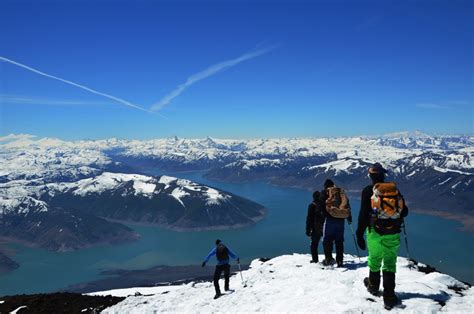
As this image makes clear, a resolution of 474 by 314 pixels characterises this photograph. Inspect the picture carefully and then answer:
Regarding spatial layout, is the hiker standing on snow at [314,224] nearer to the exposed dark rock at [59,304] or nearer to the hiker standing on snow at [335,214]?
the hiker standing on snow at [335,214]

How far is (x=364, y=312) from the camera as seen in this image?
10742 mm

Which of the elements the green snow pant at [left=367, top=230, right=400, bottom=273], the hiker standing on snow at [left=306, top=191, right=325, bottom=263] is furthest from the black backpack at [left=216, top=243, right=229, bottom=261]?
the green snow pant at [left=367, top=230, right=400, bottom=273]

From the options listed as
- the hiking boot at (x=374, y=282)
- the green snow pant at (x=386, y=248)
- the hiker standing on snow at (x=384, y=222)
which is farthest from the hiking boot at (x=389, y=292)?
the hiking boot at (x=374, y=282)

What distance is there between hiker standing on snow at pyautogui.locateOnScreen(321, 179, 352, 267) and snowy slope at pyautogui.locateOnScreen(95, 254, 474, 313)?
1229mm

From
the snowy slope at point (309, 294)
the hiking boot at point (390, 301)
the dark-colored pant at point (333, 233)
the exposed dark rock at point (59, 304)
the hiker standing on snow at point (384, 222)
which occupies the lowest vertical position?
the exposed dark rock at point (59, 304)

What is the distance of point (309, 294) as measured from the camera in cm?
1382

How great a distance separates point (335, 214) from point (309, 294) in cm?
456

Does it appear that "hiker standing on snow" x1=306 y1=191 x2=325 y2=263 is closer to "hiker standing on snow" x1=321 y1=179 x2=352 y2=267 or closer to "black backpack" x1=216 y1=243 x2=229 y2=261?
"hiker standing on snow" x1=321 y1=179 x2=352 y2=267

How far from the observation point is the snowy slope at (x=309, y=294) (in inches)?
446

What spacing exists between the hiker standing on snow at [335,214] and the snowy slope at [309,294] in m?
1.23

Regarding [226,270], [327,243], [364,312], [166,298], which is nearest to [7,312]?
[166,298]

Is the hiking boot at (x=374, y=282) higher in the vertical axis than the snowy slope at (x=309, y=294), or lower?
higher

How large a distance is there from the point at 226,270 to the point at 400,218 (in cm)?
1090

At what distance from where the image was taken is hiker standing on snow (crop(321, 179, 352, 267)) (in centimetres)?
1702
